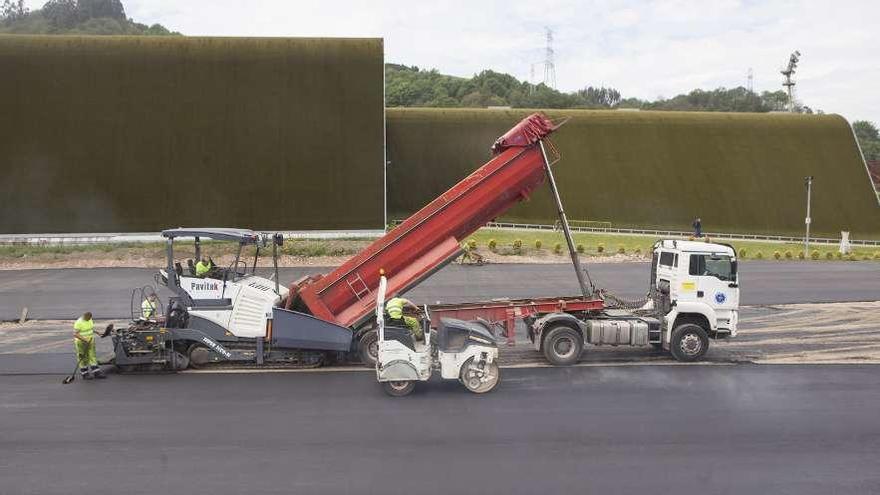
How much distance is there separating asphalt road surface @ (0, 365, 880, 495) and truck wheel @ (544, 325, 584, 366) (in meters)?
0.64

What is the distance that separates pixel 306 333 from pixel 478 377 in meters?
4.01

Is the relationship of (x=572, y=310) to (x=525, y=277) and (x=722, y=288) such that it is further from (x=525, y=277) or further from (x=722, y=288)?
(x=525, y=277)

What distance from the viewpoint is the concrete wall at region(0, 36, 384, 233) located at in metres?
40.8

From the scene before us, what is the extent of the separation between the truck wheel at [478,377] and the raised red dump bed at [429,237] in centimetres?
306

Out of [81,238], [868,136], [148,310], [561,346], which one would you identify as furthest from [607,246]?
[868,136]

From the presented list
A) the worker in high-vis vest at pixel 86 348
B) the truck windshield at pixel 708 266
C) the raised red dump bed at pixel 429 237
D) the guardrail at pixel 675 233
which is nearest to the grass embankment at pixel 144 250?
the guardrail at pixel 675 233

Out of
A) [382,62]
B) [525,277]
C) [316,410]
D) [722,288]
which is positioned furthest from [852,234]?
[316,410]

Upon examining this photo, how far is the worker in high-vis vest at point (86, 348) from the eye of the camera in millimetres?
14680

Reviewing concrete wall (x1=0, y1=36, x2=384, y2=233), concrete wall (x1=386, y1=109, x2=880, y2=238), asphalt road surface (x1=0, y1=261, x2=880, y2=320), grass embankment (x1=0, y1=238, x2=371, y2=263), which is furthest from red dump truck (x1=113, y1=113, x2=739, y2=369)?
concrete wall (x1=386, y1=109, x2=880, y2=238)

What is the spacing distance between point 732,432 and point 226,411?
858 centimetres

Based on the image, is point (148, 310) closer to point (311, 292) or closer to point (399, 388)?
point (311, 292)

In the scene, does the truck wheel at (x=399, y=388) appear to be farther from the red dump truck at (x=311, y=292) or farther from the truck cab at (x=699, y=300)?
the truck cab at (x=699, y=300)

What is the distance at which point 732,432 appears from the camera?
11578 mm

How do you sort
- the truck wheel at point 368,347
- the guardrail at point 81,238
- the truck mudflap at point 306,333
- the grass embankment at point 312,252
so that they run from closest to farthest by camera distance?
the truck mudflap at point 306,333
the truck wheel at point 368,347
the grass embankment at point 312,252
the guardrail at point 81,238
